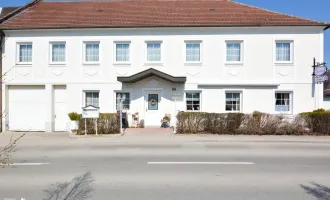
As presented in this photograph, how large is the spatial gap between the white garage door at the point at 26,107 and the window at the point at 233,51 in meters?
12.5

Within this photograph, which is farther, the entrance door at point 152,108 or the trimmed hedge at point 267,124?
the entrance door at point 152,108

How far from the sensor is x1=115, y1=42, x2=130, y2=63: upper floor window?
1658 cm

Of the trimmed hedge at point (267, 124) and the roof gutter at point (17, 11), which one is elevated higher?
the roof gutter at point (17, 11)

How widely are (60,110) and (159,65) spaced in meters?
7.30

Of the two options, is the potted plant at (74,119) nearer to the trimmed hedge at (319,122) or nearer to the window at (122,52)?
the window at (122,52)

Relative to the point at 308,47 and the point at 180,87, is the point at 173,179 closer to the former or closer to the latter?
the point at 180,87

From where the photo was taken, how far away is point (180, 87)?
638 inches

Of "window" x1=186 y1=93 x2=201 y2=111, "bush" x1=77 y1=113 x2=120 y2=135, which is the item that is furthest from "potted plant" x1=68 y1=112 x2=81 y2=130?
"window" x1=186 y1=93 x2=201 y2=111

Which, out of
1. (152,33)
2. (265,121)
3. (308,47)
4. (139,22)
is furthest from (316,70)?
(139,22)

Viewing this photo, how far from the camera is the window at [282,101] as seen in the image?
16.2 m

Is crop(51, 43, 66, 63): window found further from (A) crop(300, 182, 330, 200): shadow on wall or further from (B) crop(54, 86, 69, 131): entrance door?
(A) crop(300, 182, 330, 200): shadow on wall

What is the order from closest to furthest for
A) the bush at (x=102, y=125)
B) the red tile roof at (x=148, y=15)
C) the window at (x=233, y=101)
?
the bush at (x=102, y=125)
the red tile roof at (x=148, y=15)
the window at (x=233, y=101)

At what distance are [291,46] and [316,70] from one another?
2147mm

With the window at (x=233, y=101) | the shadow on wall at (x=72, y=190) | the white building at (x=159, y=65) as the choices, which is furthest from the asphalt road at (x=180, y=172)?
the white building at (x=159, y=65)
